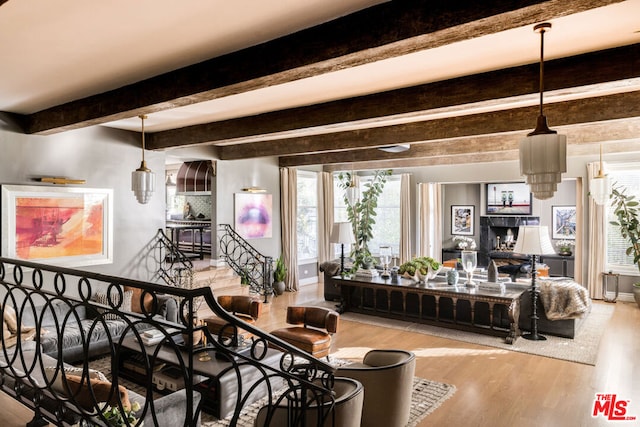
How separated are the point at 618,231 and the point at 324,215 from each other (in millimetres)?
6180

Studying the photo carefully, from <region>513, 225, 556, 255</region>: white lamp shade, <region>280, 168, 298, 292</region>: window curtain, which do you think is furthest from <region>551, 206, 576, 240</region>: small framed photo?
<region>280, 168, 298, 292</region>: window curtain

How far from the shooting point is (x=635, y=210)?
26.7 feet

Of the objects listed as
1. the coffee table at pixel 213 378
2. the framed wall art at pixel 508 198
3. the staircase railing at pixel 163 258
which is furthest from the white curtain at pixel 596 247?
the staircase railing at pixel 163 258

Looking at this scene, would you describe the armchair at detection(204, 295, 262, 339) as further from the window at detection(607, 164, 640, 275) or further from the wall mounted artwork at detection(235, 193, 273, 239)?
the window at detection(607, 164, 640, 275)

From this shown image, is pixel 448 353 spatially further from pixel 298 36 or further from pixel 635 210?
pixel 635 210

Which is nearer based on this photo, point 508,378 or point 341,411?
point 341,411

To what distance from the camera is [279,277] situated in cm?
941

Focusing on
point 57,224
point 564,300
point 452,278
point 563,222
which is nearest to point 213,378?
point 57,224

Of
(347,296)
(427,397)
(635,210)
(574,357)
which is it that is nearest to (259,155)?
(347,296)

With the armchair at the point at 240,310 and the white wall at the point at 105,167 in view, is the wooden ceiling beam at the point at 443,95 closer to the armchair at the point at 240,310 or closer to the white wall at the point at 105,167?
the white wall at the point at 105,167

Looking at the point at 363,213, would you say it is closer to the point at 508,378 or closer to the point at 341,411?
the point at 508,378

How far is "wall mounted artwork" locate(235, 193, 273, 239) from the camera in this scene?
9.16 m

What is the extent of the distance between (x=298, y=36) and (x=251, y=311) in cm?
359

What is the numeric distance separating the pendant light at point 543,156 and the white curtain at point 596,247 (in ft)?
23.1
